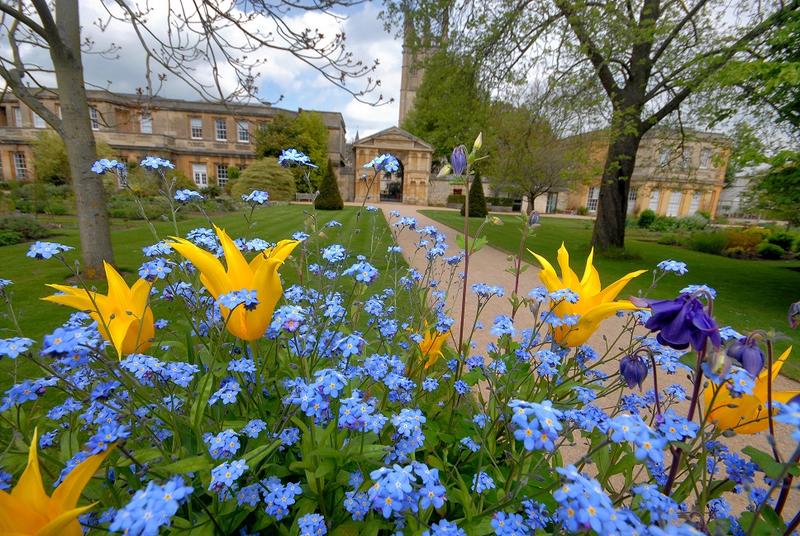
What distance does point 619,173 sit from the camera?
441 inches

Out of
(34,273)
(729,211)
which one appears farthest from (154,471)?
(729,211)

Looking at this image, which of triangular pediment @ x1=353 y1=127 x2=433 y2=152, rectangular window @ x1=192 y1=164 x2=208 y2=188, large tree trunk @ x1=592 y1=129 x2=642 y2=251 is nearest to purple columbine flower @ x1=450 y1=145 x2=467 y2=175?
large tree trunk @ x1=592 y1=129 x2=642 y2=251

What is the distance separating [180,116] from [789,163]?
142 ft

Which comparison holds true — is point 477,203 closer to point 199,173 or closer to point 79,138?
point 79,138

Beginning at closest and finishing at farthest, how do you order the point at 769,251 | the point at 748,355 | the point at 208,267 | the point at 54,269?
1. the point at 748,355
2. the point at 208,267
3. the point at 54,269
4. the point at 769,251

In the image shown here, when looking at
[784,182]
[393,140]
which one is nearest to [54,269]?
[784,182]

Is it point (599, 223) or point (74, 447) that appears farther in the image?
point (599, 223)

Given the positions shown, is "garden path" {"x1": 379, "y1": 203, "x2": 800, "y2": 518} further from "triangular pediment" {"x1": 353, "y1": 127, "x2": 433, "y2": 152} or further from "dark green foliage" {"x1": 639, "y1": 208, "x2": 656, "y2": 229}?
"triangular pediment" {"x1": 353, "y1": 127, "x2": 433, "y2": 152}

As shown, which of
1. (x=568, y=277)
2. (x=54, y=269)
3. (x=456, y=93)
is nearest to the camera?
(x=568, y=277)

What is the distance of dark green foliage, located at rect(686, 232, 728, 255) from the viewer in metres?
15.5

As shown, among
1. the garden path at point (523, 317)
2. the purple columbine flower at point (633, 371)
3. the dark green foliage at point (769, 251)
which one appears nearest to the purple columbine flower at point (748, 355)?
the garden path at point (523, 317)

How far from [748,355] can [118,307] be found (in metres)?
1.97

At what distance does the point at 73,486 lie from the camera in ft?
2.81

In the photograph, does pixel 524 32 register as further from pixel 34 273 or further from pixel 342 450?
pixel 34 273
